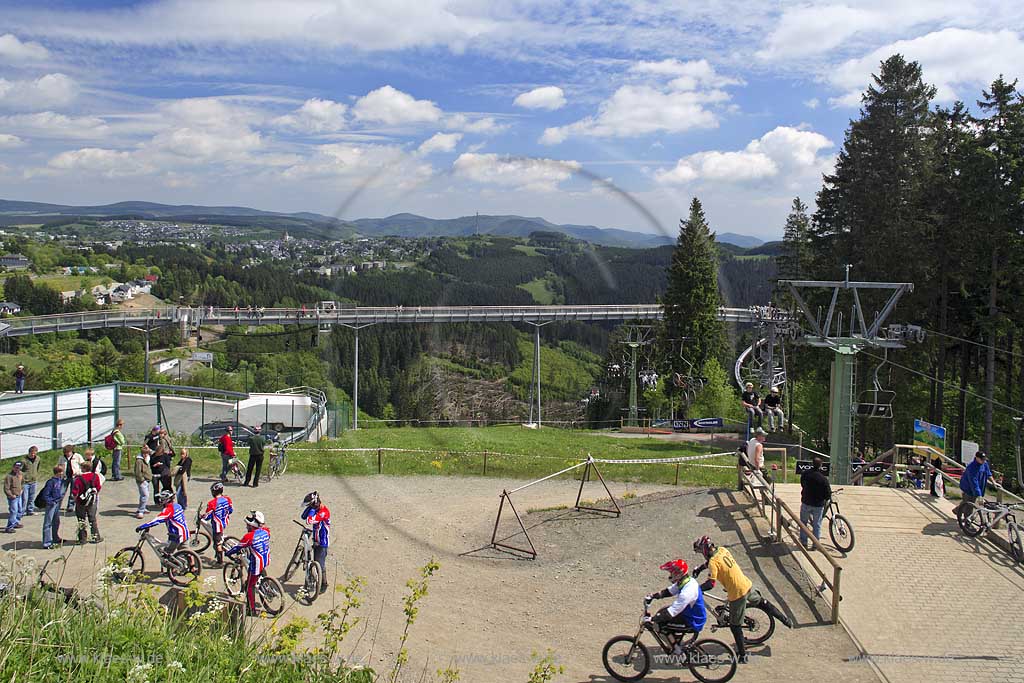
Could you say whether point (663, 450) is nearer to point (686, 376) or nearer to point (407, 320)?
point (686, 376)

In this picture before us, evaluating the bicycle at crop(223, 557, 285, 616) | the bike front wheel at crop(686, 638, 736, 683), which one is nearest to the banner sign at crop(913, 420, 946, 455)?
the bike front wheel at crop(686, 638, 736, 683)

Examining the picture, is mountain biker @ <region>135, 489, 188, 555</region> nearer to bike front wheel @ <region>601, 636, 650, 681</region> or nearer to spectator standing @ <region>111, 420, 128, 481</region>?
bike front wheel @ <region>601, 636, 650, 681</region>

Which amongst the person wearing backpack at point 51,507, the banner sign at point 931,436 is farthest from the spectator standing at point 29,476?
the banner sign at point 931,436

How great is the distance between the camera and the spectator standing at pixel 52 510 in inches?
585

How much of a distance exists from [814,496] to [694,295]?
38.0m

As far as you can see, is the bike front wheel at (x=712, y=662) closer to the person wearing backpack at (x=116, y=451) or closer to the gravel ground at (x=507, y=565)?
the gravel ground at (x=507, y=565)

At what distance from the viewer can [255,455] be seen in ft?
68.2

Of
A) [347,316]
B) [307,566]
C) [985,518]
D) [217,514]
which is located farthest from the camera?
[347,316]

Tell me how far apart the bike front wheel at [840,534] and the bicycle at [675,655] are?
19.6 feet

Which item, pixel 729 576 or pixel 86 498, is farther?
pixel 86 498

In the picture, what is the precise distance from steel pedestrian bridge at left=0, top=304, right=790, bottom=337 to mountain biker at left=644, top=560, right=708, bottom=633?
39.9m

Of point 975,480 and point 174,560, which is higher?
point 975,480

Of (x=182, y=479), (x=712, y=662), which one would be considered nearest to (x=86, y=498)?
(x=182, y=479)

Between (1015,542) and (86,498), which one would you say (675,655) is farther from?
(86,498)
